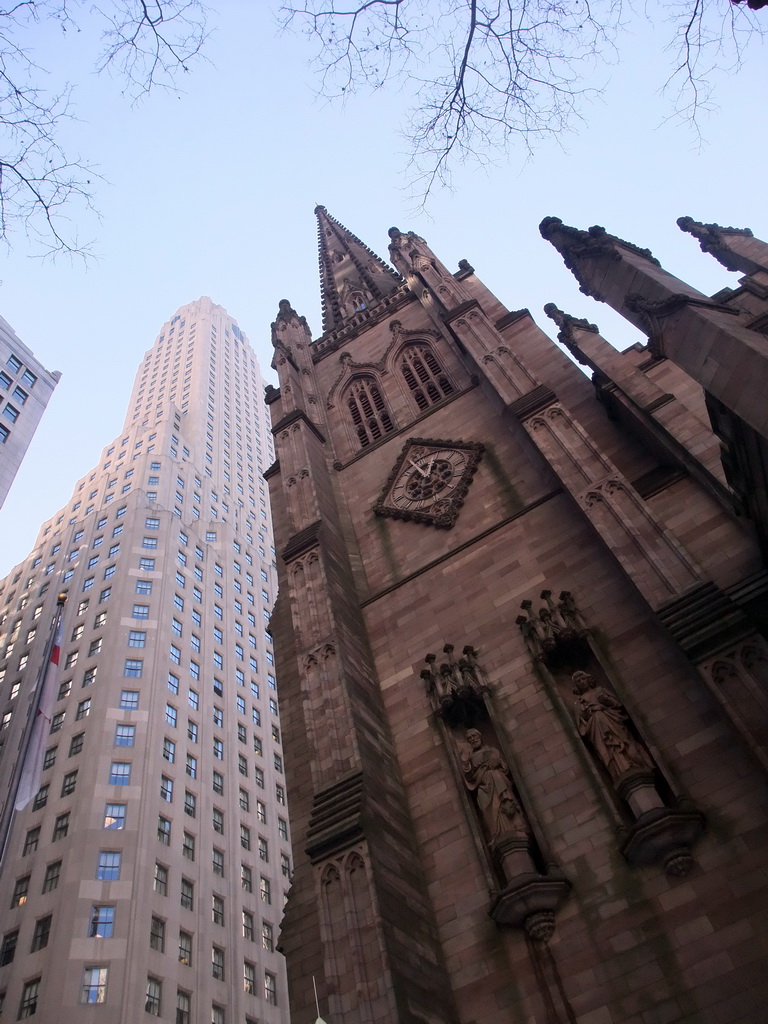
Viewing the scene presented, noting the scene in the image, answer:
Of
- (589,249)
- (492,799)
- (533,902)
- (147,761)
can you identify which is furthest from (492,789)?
(147,761)

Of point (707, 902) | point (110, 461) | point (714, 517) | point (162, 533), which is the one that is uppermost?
point (110, 461)

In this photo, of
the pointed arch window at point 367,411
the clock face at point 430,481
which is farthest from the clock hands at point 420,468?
the pointed arch window at point 367,411

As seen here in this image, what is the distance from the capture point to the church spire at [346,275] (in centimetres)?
4366

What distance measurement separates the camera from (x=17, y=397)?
47281mm

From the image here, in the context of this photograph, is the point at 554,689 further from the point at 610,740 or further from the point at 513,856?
the point at 513,856

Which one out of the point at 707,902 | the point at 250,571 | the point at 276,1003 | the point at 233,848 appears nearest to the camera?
the point at 707,902

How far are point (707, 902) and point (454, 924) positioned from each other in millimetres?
4219

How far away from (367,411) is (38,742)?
15837mm

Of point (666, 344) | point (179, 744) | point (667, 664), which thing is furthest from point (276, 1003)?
point (666, 344)

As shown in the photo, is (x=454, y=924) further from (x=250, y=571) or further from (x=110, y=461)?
(x=110, y=461)

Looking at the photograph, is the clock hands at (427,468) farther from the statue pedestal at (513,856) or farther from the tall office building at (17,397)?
the tall office building at (17,397)

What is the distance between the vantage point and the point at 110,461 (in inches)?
2837

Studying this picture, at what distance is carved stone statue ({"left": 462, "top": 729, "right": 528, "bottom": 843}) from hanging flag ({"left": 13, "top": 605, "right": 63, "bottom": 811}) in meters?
10.0

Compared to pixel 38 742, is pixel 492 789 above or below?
below
